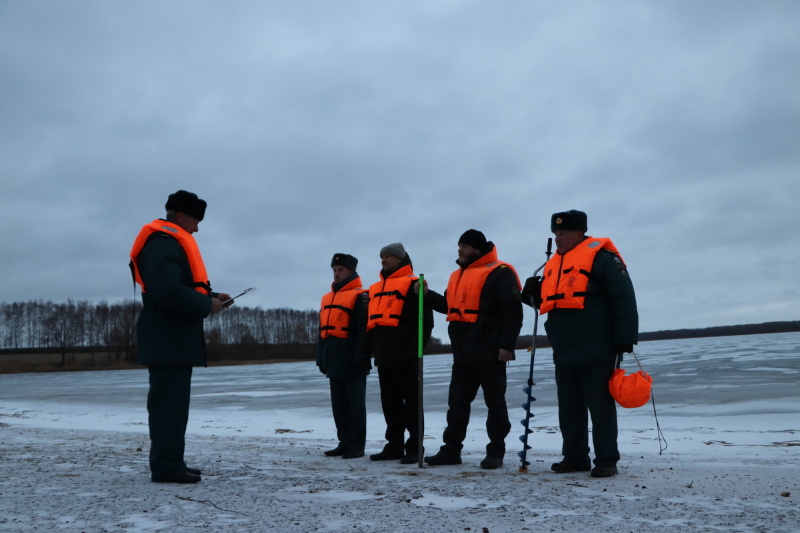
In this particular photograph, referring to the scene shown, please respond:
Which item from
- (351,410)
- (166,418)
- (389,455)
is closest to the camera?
(166,418)

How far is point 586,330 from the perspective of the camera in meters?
4.86

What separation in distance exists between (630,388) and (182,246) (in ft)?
10.2

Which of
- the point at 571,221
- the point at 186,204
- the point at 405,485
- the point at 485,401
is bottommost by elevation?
the point at 405,485

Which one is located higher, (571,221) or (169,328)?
(571,221)

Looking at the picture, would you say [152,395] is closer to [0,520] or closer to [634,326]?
[0,520]

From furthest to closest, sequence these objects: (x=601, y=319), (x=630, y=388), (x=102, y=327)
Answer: (x=102, y=327), (x=601, y=319), (x=630, y=388)

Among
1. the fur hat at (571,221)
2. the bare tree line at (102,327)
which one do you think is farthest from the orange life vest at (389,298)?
the bare tree line at (102,327)

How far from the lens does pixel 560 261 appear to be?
5117mm

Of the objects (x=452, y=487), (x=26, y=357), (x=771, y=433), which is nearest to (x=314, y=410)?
(x=771, y=433)

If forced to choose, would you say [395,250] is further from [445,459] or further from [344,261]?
[445,459]

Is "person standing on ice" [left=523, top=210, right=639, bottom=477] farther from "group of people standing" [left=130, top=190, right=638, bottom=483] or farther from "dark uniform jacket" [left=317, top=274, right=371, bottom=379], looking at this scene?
"dark uniform jacket" [left=317, top=274, right=371, bottom=379]

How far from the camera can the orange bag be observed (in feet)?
15.0

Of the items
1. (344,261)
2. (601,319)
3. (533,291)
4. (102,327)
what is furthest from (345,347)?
(102,327)

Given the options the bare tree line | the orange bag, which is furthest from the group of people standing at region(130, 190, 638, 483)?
the bare tree line
